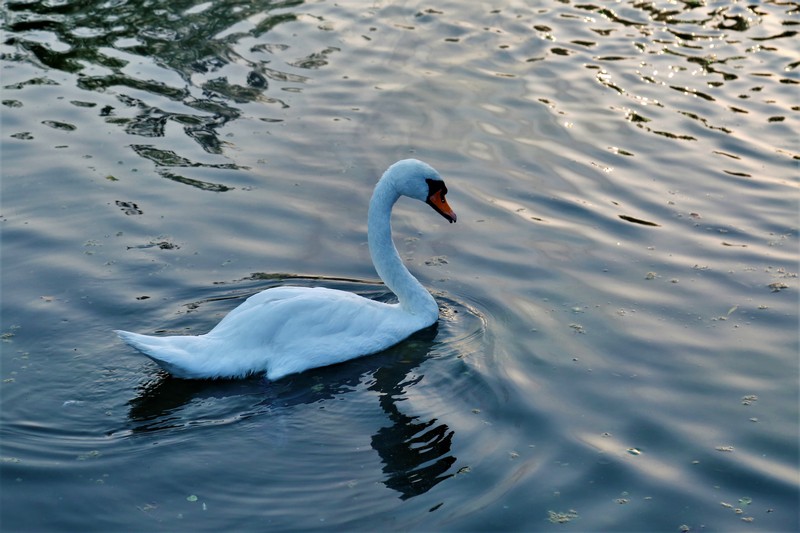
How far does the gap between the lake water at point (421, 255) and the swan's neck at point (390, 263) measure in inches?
9.7

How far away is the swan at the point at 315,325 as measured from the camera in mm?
7160

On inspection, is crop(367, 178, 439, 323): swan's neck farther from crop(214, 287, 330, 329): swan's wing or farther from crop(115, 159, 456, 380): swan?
crop(214, 287, 330, 329): swan's wing

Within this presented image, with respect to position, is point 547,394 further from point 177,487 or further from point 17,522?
point 17,522

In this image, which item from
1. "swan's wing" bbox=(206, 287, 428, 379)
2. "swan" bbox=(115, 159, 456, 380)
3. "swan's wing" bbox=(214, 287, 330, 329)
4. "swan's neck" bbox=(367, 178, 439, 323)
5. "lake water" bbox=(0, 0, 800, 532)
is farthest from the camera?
"swan's neck" bbox=(367, 178, 439, 323)

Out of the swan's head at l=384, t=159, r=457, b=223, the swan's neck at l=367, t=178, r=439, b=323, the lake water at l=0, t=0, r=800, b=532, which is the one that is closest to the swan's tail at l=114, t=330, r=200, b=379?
the lake water at l=0, t=0, r=800, b=532

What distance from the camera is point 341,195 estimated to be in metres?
10.2

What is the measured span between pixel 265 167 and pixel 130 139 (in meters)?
1.51

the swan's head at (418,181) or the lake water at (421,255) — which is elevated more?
the swan's head at (418,181)

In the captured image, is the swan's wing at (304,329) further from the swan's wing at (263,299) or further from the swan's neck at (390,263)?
the swan's neck at (390,263)

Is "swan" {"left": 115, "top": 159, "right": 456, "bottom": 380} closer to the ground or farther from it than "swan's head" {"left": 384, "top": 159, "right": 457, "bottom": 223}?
closer to the ground

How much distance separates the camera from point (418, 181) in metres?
8.21

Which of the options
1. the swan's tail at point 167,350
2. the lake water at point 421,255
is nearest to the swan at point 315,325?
the swan's tail at point 167,350

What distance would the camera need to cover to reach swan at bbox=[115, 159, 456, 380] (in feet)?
23.5

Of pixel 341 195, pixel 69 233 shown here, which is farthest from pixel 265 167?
pixel 69 233
